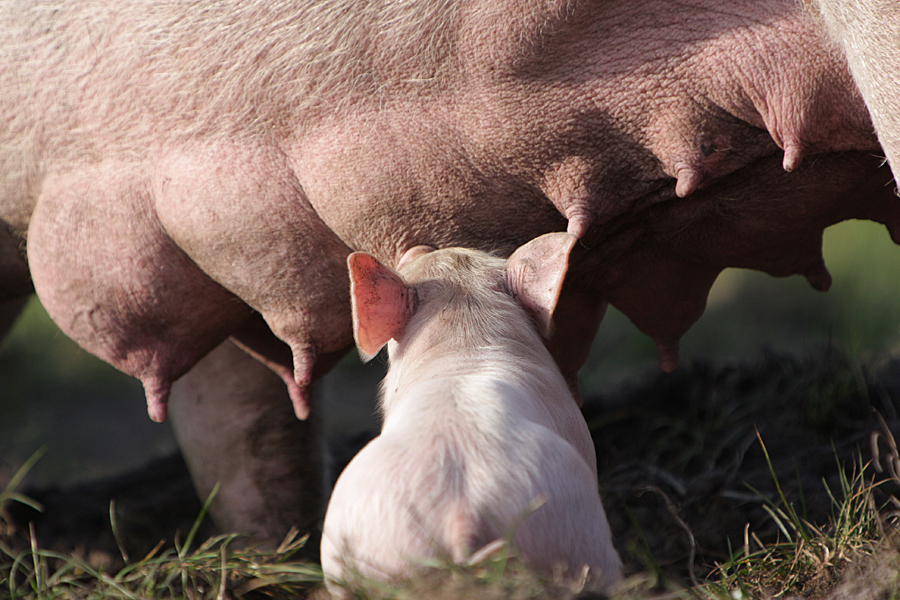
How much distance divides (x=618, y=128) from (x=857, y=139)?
0.40 meters

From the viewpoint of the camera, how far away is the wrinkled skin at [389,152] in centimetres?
153

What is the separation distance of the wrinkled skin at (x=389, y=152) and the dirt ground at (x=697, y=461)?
0.51m

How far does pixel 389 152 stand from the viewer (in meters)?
1.64

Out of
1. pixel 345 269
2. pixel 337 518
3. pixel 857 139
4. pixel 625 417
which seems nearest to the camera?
pixel 337 518

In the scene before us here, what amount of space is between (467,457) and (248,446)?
1426mm

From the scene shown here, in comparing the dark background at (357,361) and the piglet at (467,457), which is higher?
the piglet at (467,457)

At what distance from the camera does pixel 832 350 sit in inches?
118

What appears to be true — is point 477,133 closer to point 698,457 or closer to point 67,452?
point 698,457

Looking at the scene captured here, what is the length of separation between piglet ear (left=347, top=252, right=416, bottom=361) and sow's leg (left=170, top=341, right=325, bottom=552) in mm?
981

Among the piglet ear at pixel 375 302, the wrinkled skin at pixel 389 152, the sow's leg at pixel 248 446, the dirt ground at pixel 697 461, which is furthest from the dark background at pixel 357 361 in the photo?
the piglet ear at pixel 375 302

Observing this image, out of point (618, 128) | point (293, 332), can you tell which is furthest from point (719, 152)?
point (293, 332)

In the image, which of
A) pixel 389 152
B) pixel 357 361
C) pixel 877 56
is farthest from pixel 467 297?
pixel 357 361

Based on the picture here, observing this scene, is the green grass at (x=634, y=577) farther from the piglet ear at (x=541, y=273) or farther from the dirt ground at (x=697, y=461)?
the piglet ear at (x=541, y=273)

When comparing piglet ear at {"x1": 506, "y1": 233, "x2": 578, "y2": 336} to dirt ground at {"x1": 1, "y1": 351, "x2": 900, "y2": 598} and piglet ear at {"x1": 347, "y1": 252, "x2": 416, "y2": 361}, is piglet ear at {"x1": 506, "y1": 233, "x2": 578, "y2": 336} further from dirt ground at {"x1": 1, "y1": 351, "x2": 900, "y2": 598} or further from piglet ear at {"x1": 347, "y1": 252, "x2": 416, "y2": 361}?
dirt ground at {"x1": 1, "y1": 351, "x2": 900, "y2": 598}
